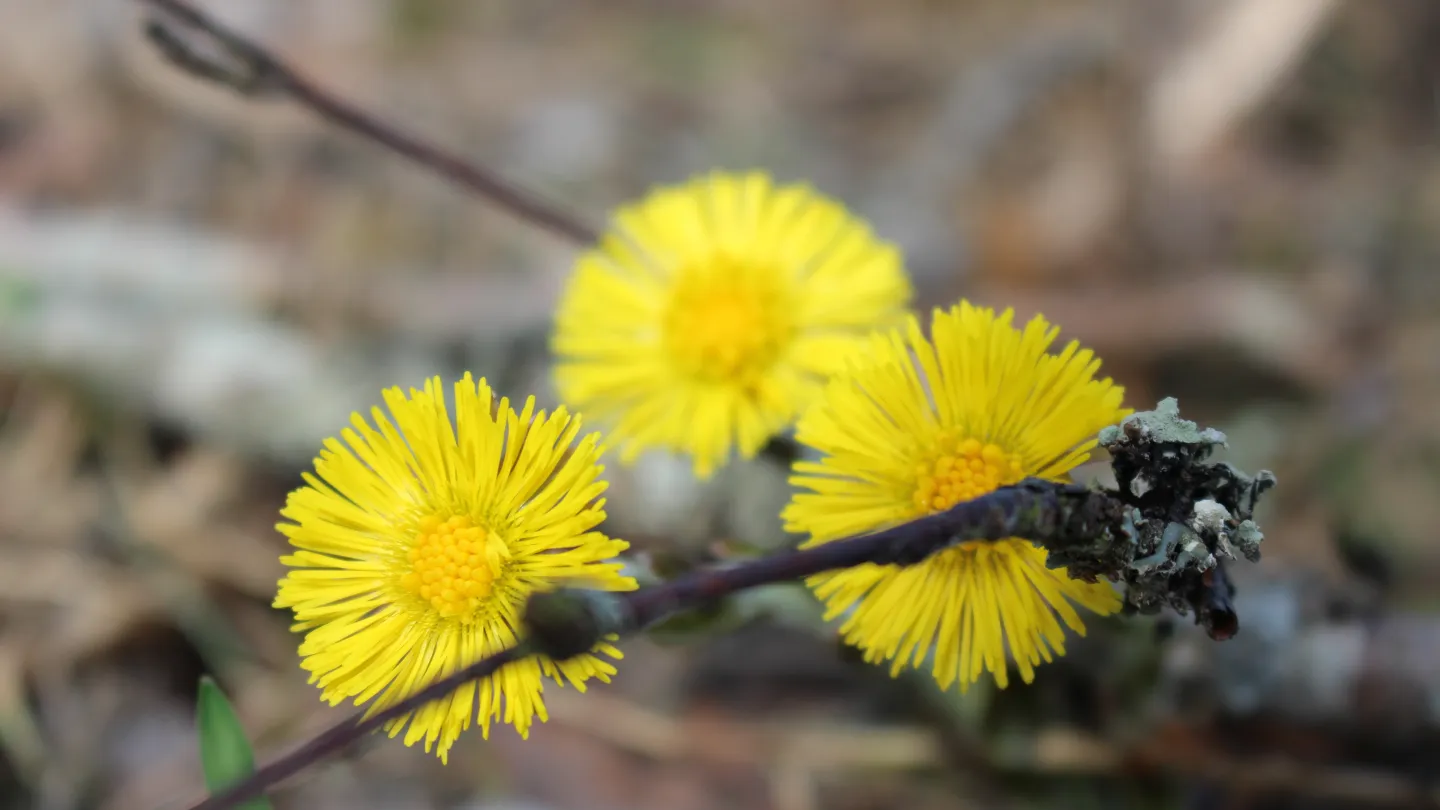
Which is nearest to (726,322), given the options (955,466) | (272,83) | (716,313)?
(716,313)

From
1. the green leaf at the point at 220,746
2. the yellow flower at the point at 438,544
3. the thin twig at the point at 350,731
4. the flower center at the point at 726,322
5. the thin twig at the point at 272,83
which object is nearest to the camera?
the thin twig at the point at 350,731

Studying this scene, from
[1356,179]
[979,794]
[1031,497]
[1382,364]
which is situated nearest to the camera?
[1031,497]

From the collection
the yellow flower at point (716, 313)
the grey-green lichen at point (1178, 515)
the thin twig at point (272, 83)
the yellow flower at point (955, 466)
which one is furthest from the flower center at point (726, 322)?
the grey-green lichen at point (1178, 515)

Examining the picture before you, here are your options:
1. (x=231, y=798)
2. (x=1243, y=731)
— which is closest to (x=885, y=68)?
(x=1243, y=731)

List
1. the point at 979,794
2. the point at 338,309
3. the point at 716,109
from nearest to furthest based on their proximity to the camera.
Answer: the point at 979,794
the point at 338,309
the point at 716,109

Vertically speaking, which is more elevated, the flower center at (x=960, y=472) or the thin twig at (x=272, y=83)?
the thin twig at (x=272, y=83)

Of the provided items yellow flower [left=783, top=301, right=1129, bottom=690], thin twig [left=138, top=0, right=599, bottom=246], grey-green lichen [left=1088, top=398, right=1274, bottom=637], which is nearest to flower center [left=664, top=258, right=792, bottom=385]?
thin twig [left=138, top=0, right=599, bottom=246]

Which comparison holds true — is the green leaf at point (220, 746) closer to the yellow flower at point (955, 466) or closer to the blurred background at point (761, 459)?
the blurred background at point (761, 459)

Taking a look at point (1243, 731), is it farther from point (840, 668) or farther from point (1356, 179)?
point (1356, 179)
